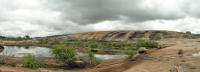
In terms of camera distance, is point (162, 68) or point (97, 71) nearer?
point (162, 68)

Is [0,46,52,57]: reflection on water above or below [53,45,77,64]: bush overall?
below

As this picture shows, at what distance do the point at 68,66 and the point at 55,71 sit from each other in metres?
6.41

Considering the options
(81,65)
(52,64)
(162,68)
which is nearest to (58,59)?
(52,64)

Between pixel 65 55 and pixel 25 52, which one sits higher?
pixel 65 55

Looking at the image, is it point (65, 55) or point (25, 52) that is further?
point (25, 52)

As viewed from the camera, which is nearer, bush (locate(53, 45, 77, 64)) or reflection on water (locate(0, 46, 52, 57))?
bush (locate(53, 45, 77, 64))

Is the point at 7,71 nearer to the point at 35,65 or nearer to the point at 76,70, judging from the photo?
the point at 35,65

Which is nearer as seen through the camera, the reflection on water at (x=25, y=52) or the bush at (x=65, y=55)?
the bush at (x=65, y=55)

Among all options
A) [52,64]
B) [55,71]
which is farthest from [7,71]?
[52,64]

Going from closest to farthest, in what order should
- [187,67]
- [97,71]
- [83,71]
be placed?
[187,67]
[97,71]
[83,71]

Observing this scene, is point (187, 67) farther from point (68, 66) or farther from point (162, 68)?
Answer: point (68, 66)

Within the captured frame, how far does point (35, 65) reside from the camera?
52.6 m

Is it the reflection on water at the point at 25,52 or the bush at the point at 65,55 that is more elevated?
the bush at the point at 65,55

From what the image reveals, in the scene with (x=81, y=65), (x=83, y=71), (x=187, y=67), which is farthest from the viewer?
(x=81, y=65)
